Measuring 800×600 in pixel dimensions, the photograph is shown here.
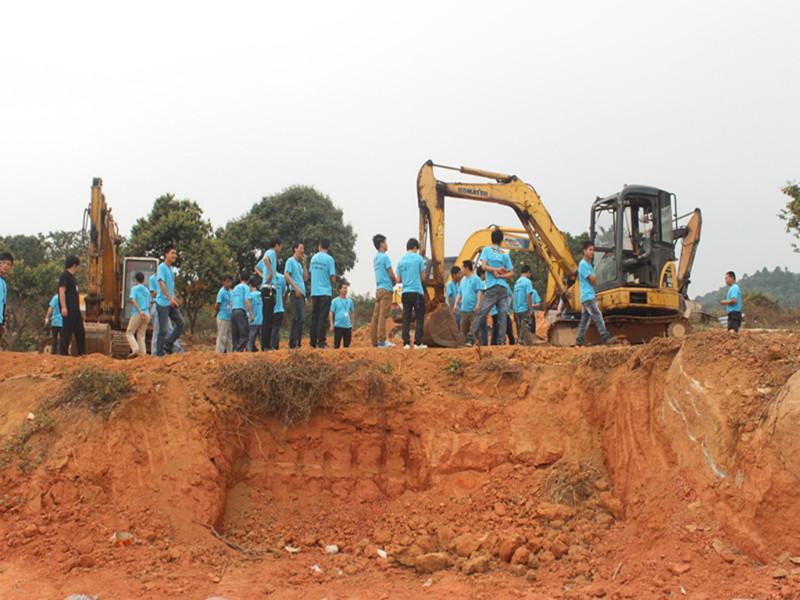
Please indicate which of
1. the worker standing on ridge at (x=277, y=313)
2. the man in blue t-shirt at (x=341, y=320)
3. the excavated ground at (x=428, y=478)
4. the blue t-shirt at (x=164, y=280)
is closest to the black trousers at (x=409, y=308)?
the man in blue t-shirt at (x=341, y=320)

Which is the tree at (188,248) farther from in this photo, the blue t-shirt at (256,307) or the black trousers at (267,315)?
the black trousers at (267,315)

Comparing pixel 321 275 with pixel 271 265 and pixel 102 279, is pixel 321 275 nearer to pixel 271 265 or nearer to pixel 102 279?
pixel 271 265

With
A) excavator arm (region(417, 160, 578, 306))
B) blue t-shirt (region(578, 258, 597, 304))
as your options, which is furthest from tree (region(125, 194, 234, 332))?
blue t-shirt (region(578, 258, 597, 304))

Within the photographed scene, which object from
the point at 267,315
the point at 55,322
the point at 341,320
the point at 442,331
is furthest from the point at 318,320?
the point at 55,322

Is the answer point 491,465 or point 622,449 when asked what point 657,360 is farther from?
point 491,465

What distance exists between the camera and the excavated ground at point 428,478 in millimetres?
5758

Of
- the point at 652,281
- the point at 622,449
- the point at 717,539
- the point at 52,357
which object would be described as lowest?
the point at 717,539

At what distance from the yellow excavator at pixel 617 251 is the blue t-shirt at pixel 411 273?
195 centimetres

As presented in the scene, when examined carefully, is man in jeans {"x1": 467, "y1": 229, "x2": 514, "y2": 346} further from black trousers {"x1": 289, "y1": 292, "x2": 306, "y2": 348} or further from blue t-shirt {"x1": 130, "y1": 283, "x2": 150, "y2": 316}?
blue t-shirt {"x1": 130, "y1": 283, "x2": 150, "y2": 316}

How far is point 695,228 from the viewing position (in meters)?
15.3

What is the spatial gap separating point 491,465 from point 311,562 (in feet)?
6.88

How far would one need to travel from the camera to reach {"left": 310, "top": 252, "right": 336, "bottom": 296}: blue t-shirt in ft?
34.9

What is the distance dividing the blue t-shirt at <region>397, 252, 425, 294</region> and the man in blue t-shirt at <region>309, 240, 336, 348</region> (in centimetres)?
102

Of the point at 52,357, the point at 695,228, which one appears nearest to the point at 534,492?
the point at 52,357
